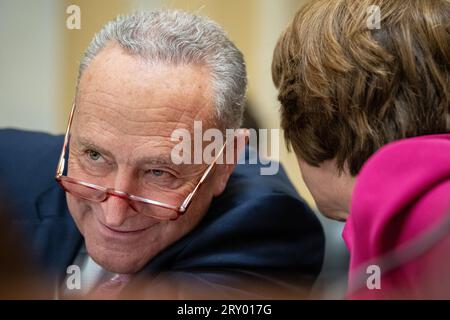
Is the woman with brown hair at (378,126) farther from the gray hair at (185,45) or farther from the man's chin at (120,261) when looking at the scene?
the man's chin at (120,261)

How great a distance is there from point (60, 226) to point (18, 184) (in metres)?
0.17

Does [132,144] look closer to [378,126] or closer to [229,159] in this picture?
[229,159]

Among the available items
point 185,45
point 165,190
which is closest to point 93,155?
point 165,190

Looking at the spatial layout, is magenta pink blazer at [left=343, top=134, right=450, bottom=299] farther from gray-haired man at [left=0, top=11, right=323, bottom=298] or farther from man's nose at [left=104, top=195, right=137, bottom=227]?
man's nose at [left=104, top=195, right=137, bottom=227]

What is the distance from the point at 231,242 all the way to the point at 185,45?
1.21 ft

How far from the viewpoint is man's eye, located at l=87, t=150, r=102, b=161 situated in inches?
49.9

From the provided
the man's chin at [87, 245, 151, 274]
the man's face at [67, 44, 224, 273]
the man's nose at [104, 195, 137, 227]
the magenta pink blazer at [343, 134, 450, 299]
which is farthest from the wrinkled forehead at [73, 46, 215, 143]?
the magenta pink blazer at [343, 134, 450, 299]

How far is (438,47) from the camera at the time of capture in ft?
3.74

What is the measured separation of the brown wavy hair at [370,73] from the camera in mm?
1137

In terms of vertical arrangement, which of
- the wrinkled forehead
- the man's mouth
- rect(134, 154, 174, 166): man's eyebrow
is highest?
the wrinkled forehead

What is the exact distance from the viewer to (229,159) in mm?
1363

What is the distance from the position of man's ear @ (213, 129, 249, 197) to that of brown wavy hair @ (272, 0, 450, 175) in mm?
167

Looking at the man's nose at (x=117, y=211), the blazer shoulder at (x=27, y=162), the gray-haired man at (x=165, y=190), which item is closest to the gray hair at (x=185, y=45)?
the gray-haired man at (x=165, y=190)

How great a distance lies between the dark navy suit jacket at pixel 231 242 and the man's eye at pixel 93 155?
22 cm
